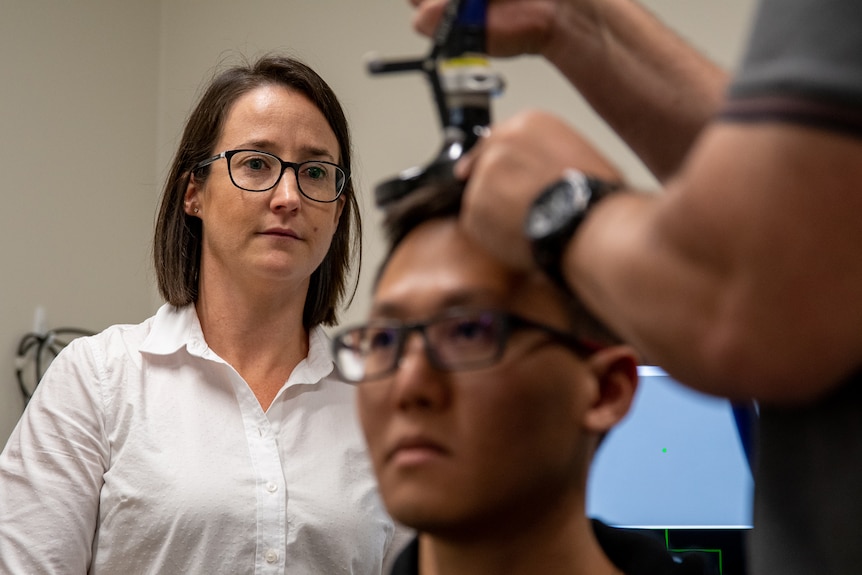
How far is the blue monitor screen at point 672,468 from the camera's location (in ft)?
6.95

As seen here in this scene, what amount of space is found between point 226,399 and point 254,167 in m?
0.48

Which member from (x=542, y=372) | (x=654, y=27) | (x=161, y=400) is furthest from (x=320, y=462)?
(x=654, y=27)

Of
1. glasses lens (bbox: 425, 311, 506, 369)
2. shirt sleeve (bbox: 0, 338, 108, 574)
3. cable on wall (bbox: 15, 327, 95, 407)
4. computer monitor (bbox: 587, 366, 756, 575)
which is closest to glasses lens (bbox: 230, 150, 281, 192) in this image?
shirt sleeve (bbox: 0, 338, 108, 574)

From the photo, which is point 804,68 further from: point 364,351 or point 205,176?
point 205,176

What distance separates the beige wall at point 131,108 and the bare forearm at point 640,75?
1.94 m

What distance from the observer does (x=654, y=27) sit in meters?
0.95

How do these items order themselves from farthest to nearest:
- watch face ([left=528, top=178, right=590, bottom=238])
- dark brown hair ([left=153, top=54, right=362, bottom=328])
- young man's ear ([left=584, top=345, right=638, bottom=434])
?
dark brown hair ([left=153, top=54, right=362, bottom=328]) → young man's ear ([left=584, top=345, right=638, bottom=434]) → watch face ([left=528, top=178, right=590, bottom=238])

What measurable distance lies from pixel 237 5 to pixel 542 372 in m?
3.17

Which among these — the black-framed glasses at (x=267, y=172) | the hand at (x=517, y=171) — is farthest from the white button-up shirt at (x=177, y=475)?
the hand at (x=517, y=171)

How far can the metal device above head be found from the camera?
32.4 inches

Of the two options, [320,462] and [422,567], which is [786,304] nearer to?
[422,567]

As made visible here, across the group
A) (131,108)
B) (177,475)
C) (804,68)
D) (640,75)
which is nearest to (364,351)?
(640,75)

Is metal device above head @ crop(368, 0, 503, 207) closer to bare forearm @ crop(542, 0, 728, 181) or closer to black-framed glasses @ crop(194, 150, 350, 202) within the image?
bare forearm @ crop(542, 0, 728, 181)

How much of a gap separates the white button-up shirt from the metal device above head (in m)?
1.08
